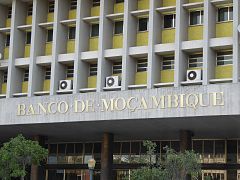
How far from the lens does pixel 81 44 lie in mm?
34125

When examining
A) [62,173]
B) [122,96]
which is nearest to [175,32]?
[122,96]

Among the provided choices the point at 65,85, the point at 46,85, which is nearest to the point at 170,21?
the point at 65,85

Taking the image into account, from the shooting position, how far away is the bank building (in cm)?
2953

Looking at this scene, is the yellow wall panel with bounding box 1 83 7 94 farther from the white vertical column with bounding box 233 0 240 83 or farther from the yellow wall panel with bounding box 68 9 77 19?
the white vertical column with bounding box 233 0 240 83

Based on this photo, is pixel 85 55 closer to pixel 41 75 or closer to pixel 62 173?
pixel 41 75

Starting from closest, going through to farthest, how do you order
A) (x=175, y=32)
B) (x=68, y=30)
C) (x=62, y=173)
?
(x=175, y=32)
(x=68, y=30)
(x=62, y=173)

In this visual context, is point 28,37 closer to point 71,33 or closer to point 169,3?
point 71,33

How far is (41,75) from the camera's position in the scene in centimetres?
3588

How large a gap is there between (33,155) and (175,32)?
1000 cm

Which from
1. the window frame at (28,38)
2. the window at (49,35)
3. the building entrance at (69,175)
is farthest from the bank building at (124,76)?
the building entrance at (69,175)

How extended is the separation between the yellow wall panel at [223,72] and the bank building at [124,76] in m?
0.05

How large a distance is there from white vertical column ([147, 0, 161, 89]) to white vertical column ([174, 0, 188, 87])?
138 cm

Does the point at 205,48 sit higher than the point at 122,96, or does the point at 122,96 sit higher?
the point at 205,48

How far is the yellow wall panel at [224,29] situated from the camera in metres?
31.2
